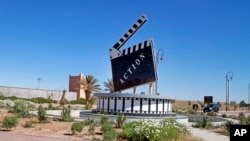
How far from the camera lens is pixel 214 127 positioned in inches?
993

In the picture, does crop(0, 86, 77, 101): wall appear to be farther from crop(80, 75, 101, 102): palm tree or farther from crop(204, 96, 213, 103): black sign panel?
crop(204, 96, 213, 103): black sign panel

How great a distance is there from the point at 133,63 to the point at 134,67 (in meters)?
0.35

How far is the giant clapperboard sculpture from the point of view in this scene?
96.6 feet

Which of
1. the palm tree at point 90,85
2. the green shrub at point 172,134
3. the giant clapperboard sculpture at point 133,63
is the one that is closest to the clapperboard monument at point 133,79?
the giant clapperboard sculpture at point 133,63

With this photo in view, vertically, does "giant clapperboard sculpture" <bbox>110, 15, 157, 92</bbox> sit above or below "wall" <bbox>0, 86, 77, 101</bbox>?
above

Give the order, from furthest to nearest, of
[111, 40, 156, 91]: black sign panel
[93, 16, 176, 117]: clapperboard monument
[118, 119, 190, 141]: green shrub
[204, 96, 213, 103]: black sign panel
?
[204, 96, 213, 103]: black sign panel, [111, 40, 156, 91]: black sign panel, [93, 16, 176, 117]: clapperboard monument, [118, 119, 190, 141]: green shrub

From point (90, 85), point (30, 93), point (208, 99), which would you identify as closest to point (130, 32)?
point (208, 99)

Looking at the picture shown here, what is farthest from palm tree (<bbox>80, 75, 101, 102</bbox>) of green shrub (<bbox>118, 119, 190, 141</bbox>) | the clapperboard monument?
green shrub (<bbox>118, 119, 190, 141</bbox>)

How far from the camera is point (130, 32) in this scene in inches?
1194

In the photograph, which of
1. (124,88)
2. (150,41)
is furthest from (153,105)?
(150,41)

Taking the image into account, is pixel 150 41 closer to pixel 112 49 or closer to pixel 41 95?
pixel 112 49

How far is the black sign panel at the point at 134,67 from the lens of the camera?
1158 inches

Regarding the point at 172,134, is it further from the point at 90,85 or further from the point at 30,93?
the point at 30,93

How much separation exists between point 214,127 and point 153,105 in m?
5.70
